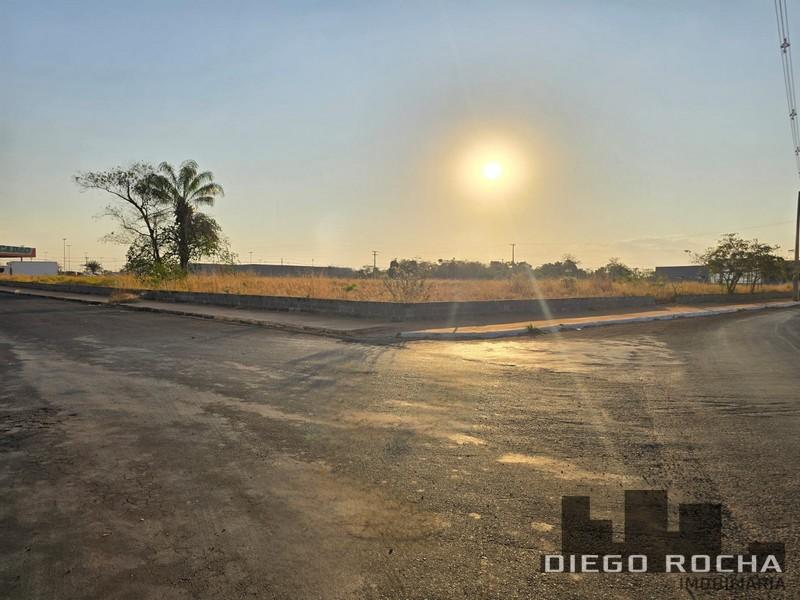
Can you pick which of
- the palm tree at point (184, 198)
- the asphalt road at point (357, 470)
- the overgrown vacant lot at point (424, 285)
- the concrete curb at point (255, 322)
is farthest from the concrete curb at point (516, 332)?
the palm tree at point (184, 198)

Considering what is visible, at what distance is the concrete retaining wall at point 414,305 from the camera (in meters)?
18.3

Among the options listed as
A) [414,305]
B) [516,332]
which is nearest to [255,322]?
[414,305]

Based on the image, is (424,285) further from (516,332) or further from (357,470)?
(357,470)

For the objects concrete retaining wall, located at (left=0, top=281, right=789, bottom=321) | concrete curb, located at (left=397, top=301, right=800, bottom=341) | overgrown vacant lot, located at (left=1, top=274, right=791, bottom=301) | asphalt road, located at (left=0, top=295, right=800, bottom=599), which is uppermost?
overgrown vacant lot, located at (left=1, top=274, right=791, bottom=301)

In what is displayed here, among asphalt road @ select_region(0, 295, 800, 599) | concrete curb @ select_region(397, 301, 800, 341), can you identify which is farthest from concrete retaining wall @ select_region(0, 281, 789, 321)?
asphalt road @ select_region(0, 295, 800, 599)

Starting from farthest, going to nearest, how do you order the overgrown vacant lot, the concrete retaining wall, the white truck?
1. the white truck
2. the overgrown vacant lot
3. the concrete retaining wall

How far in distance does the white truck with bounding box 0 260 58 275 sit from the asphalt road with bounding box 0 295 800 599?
313 ft

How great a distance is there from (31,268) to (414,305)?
95303 mm

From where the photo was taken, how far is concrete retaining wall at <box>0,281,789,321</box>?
1834 centimetres

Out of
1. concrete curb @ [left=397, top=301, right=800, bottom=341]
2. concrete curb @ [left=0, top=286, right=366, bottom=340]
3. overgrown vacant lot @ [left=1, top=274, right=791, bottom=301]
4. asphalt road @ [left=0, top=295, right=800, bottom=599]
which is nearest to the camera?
asphalt road @ [left=0, top=295, right=800, bottom=599]

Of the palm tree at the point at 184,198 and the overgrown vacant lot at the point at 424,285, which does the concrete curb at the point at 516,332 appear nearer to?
the overgrown vacant lot at the point at 424,285

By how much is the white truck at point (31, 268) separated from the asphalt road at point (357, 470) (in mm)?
95351

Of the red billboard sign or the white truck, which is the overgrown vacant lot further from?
the red billboard sign

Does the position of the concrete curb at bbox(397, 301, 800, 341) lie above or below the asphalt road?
above
